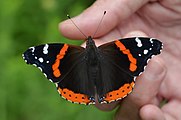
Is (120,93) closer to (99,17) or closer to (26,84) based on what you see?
(99,17)

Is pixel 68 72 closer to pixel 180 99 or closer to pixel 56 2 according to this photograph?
pixel 180 99

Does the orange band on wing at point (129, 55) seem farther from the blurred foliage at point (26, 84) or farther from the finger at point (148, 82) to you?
Result: the blurred foliage at point (26, 84)

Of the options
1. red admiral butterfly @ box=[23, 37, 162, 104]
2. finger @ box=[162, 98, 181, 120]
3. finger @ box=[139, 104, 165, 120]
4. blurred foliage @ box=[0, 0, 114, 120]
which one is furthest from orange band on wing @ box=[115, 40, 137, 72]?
blurred foliage @ box=[0, 0, 114, 120]

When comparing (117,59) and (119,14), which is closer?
(117,59)

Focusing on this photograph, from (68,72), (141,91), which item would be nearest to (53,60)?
(68,72)

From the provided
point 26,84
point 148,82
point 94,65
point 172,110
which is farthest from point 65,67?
point 26,84

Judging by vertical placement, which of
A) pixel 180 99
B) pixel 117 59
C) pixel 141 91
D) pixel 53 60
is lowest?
pixel 180 99
